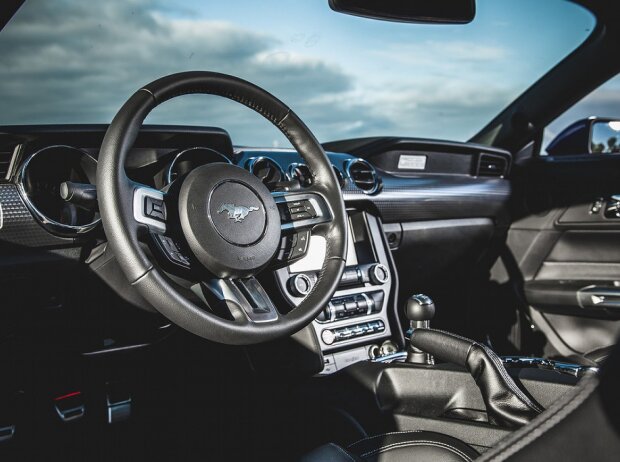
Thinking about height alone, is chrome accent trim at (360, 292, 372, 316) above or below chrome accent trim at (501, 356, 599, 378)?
above

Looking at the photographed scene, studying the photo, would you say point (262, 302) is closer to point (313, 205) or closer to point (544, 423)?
point (313, 205)

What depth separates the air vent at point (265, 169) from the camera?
6.99ft

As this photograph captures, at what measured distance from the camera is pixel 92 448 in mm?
2156

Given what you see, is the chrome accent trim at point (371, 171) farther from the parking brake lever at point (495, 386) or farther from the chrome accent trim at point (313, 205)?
the parking brake lever at point (495, 386)

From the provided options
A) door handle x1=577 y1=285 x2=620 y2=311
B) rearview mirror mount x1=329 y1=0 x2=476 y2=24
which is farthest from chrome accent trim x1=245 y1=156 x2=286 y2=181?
door handle x1=577 y1=285 x2=620 y2=311

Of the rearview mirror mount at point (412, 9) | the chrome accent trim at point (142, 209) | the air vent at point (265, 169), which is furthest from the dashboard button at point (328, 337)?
the rearview mirror mount at point (412, 9)

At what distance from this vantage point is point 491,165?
3355mm

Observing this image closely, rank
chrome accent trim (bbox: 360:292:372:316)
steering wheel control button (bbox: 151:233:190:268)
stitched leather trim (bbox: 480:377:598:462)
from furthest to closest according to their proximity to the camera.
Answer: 1. chrome accent trim (bbox: 360:292:372:316)
2. steering wheel control button (bbox: 151:233:190:268)
3. stitched leather trim (bbox: 480:377:598:462)

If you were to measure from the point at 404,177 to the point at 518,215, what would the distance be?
830mm

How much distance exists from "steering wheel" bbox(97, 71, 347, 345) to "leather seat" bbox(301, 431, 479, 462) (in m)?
0.29

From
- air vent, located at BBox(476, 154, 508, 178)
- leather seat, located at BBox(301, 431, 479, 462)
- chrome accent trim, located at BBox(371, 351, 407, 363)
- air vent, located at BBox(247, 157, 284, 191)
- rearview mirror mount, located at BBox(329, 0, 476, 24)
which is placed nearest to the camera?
leather seat, located at BBox(301, 431, 479, 462)

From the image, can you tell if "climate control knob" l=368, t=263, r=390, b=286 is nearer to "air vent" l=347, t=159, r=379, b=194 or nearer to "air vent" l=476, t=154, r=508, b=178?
"air vent" l=347, t=159, r=379, b=194

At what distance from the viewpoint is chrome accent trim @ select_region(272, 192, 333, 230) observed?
165 centimetres

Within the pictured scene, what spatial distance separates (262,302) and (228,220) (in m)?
0.21
